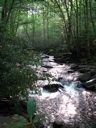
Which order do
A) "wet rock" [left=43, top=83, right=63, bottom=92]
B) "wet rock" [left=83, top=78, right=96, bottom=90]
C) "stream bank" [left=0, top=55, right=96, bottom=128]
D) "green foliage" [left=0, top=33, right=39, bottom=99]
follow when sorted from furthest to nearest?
1. "wet rock" [left=83, top=78, right=96, bottom=90]
2. "wet rock" [left=43, top=83, right=63, bottom=92]
3. "stream bank" [left=0, top=55, right=96, bottom=128]
4. "green foliage" [left=0, top=33, right=39, bottom=99]

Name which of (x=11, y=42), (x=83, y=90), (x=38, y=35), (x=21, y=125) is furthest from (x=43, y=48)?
(x=21, y=125)

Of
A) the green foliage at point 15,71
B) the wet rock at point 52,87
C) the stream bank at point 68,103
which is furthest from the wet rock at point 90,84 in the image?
the green foliage at point 15,71

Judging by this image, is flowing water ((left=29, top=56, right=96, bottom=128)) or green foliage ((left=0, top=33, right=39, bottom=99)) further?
flowing water ((left=29, top=56, right=96, bottom=128))

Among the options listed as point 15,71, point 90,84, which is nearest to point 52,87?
point 90,84

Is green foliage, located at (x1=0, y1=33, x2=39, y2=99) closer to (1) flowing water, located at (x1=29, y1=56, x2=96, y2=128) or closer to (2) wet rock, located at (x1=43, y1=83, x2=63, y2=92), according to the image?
(1) flowing water, located at (x1=29, y1=56, x2=96, y2=128)

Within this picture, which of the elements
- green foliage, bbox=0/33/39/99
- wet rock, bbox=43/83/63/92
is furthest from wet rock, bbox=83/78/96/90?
green foliage, bbox=0/33/39/99

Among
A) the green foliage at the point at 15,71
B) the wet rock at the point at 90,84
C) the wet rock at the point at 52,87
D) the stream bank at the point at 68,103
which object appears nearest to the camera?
the green foliage at the point at 15,71

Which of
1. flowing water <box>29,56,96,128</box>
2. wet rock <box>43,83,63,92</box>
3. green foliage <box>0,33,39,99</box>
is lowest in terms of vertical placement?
flowing water <box>29,56,96,128</box>

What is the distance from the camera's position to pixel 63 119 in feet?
18.9

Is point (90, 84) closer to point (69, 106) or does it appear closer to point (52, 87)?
point (52, 87)

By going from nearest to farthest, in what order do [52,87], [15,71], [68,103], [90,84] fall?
[15,71]
[68,103]
[52,87]
[90,84]

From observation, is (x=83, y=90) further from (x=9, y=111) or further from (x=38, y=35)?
(x=38, y=35)

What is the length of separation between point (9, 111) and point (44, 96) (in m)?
2.15

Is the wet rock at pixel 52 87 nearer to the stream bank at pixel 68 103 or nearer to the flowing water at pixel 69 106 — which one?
the stream bank at pixel 68 103
